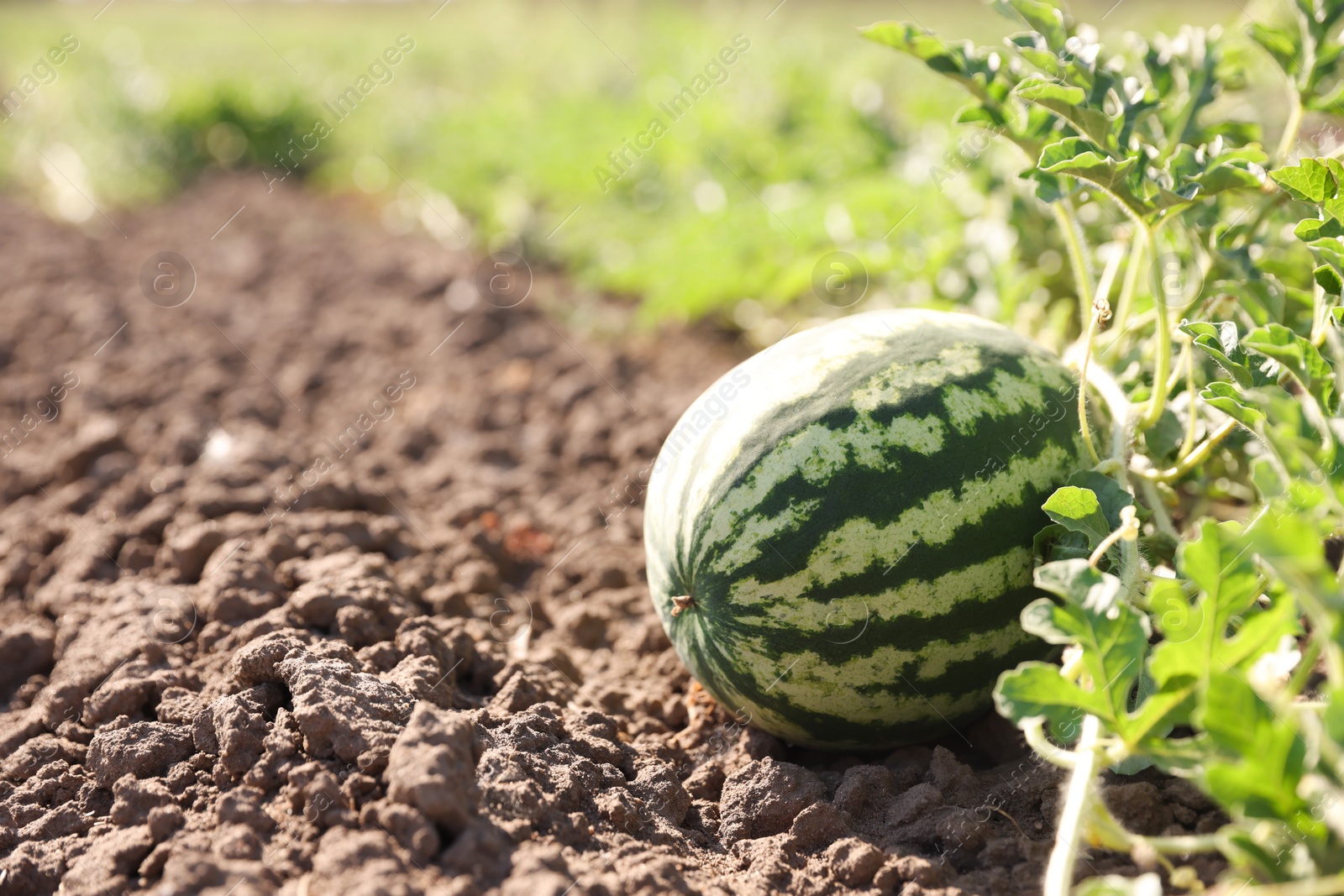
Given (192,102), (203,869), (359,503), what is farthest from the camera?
(192,102)

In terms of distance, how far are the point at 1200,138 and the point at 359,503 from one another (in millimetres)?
2486

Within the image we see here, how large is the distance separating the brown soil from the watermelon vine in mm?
373

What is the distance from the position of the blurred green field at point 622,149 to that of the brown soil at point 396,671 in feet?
2.29

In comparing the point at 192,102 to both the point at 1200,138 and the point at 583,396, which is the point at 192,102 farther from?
the point at 1200,138

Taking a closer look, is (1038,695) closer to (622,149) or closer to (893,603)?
(893,603)

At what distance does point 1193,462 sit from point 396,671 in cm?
169

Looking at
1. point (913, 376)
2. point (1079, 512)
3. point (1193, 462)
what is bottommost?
point (1193, 462)

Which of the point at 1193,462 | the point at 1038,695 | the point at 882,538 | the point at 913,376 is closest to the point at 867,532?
the point at 882,538

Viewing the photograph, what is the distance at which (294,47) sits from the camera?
15.2 m

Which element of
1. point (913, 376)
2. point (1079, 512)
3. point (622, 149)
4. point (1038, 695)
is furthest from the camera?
point (622, 149)

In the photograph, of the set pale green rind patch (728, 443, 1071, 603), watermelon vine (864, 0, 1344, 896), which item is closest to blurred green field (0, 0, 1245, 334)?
watermelon vine (864, 0, 1344, 896)

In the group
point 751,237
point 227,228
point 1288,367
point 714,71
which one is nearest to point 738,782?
point 1288,367

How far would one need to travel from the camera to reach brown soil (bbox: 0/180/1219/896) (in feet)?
5.53

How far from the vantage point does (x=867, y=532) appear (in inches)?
74.7
